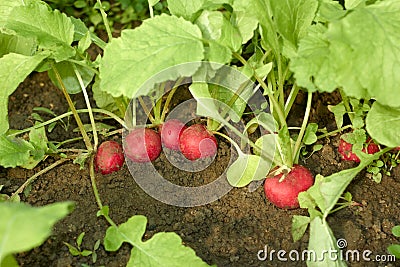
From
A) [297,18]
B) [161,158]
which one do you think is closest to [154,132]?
[161,158]

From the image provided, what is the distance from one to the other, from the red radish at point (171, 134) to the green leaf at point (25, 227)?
3.31 ft

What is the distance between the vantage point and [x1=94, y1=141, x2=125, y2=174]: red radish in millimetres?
2020

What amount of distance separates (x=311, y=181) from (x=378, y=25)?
59 centimetres

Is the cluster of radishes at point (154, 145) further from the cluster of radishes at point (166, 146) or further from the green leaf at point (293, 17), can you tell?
the green leaf at point (293, 17)

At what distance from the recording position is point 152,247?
1.58m

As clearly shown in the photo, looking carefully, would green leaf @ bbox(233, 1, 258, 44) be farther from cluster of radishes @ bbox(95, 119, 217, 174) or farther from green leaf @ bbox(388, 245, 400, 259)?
green leaf @ bbox(388, 245, 400, 259)

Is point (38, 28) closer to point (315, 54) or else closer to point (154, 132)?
point (154, 132)

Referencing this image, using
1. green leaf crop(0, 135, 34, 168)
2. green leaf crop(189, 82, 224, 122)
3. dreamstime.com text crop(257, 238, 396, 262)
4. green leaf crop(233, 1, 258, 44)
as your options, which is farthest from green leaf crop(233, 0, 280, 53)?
green leaf crop(0, 135, 34, 168)

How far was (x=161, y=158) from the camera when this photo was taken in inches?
82.6

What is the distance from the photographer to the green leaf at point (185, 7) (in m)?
1.87

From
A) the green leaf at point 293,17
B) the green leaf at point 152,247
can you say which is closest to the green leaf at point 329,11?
the green leaf at point 293,17

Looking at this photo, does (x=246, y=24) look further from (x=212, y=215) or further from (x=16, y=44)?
(x=16, y=44)

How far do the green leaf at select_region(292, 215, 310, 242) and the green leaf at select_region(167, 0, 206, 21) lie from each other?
0.68 m
